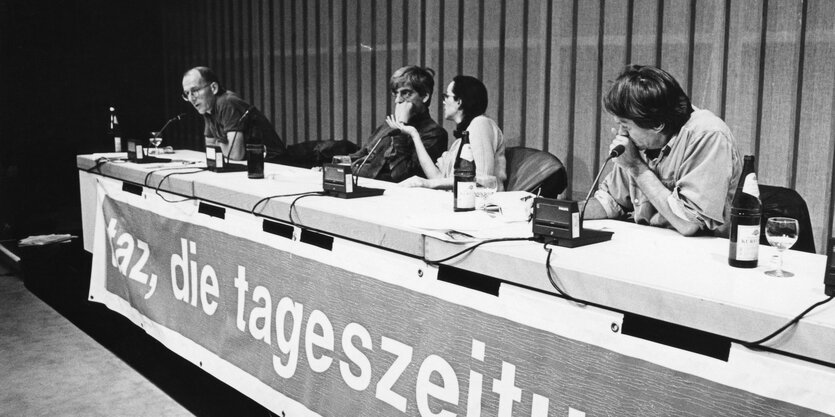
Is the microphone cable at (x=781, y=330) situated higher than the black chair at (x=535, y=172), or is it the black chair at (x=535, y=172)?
the black chair at (x=535, y=172)

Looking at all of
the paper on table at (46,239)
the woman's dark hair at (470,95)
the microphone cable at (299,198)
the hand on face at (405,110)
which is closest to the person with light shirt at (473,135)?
the woman's dark hair at (470,95)

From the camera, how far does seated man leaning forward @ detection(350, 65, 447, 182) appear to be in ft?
11.9

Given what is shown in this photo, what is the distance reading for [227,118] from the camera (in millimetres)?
4203

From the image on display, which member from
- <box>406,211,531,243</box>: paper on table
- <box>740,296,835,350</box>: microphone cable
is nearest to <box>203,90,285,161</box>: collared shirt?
<box>406,211,531,243</box>: paper on table

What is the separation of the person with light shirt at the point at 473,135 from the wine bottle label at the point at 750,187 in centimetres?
171

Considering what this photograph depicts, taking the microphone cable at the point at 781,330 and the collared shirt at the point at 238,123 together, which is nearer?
the microphone cable at the point at 781,330

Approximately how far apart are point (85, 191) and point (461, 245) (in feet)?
10.3

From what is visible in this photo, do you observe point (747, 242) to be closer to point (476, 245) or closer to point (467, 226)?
point (476, 245)

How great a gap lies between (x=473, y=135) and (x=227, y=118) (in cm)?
167

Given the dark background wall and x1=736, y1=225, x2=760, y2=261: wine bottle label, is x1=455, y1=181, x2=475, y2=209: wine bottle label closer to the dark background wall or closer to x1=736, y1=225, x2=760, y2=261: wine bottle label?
x1=736, y1=225, x2=760, y2=261: wine bottle label

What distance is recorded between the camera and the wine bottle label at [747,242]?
1481 mm

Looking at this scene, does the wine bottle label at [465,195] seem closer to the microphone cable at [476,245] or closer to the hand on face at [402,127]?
the microphone cable at [476,245]

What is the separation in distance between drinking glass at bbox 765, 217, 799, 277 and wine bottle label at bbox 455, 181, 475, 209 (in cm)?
90

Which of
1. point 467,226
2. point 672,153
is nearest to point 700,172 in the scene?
point 672,153
